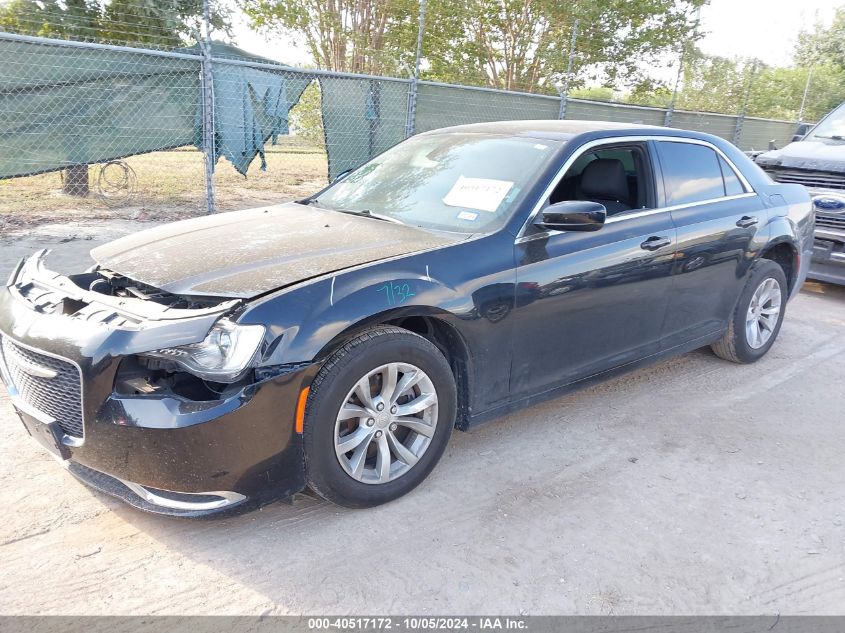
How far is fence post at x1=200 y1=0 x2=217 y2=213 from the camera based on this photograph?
7113 mm

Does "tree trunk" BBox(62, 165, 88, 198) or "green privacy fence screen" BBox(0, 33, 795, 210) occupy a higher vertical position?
"green privacy fence screen" BBox(0, 33, 795, 210)

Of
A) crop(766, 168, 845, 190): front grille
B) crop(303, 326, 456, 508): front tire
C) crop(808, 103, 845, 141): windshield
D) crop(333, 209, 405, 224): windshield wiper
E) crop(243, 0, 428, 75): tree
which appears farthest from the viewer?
crop(243, 0, 428, 75): tree

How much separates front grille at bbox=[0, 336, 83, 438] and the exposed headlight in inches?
14.6

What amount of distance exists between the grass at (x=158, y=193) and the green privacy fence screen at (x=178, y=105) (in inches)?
39.0

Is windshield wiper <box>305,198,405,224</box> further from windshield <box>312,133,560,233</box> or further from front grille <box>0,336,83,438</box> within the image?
front grille <box>0,336,83,438</box>

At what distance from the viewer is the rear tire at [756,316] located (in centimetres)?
473

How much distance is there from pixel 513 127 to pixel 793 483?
2503 millimetres

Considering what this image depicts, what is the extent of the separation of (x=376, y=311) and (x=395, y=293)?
0.13m

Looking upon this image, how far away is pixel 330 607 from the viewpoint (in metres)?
2.40

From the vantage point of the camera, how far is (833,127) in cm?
817

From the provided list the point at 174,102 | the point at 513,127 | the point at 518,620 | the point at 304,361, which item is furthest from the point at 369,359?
the point at 174,102

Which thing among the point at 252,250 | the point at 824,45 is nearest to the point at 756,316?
the point at 252,250

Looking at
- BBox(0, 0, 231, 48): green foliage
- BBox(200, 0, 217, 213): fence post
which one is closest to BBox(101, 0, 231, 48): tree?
BBox(0, 0, 231, 48): green foliage

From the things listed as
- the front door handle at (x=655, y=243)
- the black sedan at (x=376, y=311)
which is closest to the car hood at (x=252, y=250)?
the black sedan at (x=376, y=311)
